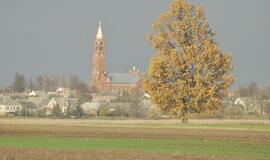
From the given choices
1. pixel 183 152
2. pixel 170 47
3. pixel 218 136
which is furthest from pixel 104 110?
pixel 183 152

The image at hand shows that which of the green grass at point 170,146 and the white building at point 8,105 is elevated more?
the white building at point 8,105

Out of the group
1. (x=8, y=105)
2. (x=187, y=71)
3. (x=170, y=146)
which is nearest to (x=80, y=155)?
(x=170, y=146)

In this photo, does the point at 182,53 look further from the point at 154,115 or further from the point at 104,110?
the point at 104,110

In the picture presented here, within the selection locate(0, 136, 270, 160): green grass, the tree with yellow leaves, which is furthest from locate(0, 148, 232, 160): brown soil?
the tree with yellow leaves

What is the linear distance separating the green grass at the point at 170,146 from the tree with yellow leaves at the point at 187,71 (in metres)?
20.6

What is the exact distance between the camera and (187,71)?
6819 centimetres

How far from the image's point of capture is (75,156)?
32.5 meters

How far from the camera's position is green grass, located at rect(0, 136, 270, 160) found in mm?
35653

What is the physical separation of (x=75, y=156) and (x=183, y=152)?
6389 millimetres

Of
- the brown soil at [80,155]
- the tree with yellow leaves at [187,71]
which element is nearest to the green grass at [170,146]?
the brown soil at [80,155]

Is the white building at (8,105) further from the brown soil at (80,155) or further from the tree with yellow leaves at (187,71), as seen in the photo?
the brown soil at (80,155)

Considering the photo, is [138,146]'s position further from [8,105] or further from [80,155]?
[8,105]

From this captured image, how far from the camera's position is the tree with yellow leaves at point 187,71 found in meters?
67.1

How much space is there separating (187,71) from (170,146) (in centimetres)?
2848
